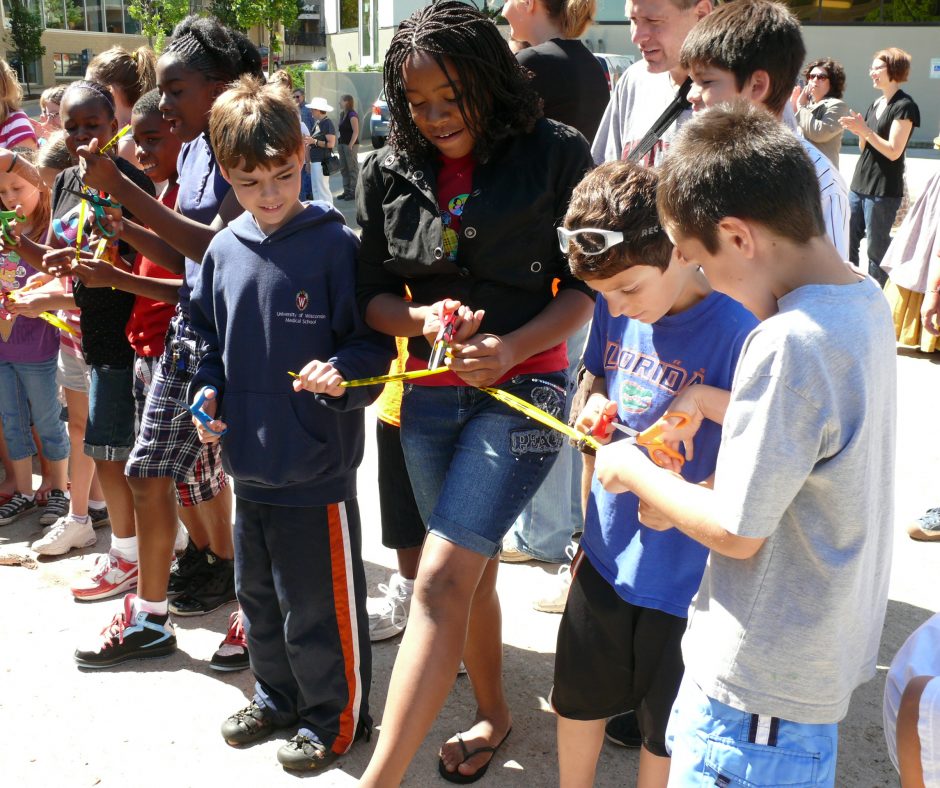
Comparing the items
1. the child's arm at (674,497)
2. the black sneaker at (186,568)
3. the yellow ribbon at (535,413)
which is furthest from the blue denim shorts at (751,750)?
the black sneaker at (186,568)

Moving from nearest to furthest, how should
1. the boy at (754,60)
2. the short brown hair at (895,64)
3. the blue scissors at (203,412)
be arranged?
1. the blue scissors at (203,412)
2. the boy at (754,60)
3. the short brown hair at (895,64)

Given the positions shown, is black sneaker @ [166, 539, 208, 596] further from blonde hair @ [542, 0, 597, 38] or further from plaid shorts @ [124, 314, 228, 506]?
blonde hair @ [542, 0, 597, 38]

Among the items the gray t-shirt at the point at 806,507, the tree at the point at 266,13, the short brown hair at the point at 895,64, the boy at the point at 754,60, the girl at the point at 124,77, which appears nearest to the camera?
the gray t-shirt at the point at 806,507

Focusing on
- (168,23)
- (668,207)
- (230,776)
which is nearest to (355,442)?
(230,776)

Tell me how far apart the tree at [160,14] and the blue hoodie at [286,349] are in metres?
29.3

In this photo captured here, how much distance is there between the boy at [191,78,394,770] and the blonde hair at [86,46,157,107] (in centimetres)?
176

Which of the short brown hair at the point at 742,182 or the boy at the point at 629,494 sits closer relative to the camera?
the short brown hair at the point at 742,182

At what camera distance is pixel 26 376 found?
4.73 metres

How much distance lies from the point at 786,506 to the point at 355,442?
1534 millimetres

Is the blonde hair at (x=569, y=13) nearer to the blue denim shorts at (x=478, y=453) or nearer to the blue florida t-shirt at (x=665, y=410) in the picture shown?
the blue denim shorts at (x=478, y=453)

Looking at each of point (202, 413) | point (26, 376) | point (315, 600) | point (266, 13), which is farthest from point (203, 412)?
point (266, 13)

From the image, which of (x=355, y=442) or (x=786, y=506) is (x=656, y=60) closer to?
(x=355, y=442)

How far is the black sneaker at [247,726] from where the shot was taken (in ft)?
9.78

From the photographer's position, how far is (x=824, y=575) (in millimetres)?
1738
